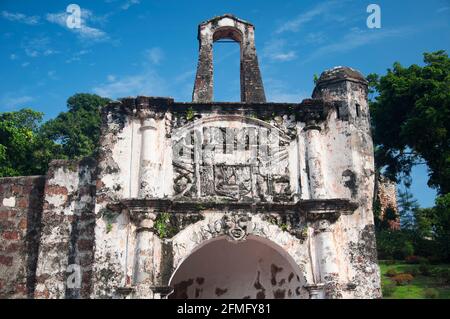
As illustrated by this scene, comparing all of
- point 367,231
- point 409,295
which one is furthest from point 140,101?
point 409,295

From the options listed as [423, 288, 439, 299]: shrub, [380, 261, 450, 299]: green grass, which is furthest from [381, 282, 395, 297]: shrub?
[423, 288, 439, 299]: shrub

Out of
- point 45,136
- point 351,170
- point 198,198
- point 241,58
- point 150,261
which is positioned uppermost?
point 45,136

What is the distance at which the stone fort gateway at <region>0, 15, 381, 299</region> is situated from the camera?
26.8 ft

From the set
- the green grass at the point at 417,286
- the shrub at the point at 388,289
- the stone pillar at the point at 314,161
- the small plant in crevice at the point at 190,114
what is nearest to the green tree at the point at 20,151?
the small plant in crevice at the point at 190,114

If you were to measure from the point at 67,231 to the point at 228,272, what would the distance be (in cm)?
416

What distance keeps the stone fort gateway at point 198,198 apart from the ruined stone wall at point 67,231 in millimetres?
18

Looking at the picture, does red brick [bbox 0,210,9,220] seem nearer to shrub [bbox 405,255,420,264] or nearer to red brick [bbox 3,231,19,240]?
red brick [bbox 3,231,19,240]

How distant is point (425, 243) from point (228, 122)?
14523 mm

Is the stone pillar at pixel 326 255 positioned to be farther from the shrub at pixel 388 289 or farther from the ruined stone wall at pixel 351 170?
the shrub at pixel 388 289

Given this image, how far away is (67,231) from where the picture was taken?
8672 mm

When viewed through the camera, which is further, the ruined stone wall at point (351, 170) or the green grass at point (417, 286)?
the green grass at point (417, 286)

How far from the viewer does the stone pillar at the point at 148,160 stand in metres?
8.34

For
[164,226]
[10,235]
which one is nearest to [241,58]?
[164,226]

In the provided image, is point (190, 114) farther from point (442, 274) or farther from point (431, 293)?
point (442, 274)
